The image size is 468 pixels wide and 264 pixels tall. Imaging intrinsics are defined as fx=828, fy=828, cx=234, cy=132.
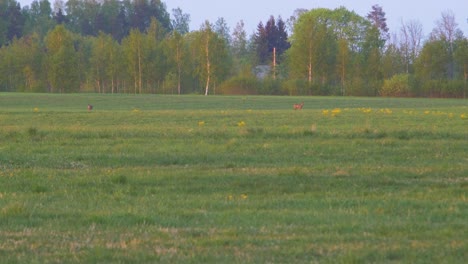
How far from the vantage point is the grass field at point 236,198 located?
8.71 m

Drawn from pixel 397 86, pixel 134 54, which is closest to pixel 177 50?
pixel 134 54

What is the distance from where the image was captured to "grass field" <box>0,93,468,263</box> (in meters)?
8.71

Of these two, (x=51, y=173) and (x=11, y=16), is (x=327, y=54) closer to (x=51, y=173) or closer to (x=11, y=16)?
(x=11, y=16)

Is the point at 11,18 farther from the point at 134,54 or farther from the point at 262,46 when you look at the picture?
the point at 134,54

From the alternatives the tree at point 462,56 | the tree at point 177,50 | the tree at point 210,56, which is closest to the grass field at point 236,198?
the tree at point 462,56

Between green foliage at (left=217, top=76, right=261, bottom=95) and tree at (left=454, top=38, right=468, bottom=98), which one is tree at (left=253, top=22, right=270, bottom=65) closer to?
green foliage at (left=217, top=76, right=261, bottom=95)

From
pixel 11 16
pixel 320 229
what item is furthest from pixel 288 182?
pixel 11 16

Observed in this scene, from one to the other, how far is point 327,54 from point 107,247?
104 m

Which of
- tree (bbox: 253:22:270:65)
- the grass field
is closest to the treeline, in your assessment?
tree (bbox: 253:22:270:65)

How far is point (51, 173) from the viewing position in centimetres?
1569

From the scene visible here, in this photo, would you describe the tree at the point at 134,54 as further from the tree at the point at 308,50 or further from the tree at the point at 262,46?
the tree at the point at 262,46

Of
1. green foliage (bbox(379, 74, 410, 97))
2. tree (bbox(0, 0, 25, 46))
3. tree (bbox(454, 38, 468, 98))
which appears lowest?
green foliage (bbox(379, 74, 410, 97))

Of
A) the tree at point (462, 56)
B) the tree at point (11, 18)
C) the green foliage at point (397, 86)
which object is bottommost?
the green foliage at point (397, 86)

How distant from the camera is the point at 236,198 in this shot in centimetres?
1270
